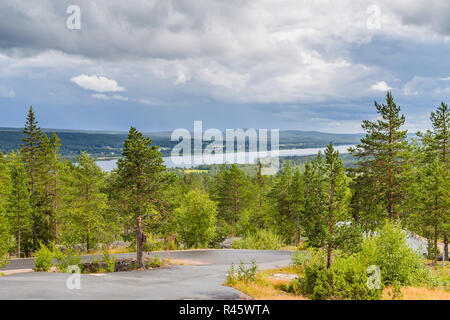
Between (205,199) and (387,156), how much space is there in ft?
63.9

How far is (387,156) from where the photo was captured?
106 ft

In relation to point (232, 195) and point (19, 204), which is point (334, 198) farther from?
Result: point (232, 195)

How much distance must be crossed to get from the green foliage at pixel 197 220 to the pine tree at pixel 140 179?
13.4 metres

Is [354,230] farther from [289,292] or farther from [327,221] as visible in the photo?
[289,292]

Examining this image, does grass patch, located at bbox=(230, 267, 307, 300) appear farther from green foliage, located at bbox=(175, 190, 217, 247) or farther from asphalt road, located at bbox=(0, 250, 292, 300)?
green foliage, located at bbox=(175, 190, 217, 247)

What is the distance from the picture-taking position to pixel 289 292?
610 inches

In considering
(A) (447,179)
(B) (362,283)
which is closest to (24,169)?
(B) (362,283)

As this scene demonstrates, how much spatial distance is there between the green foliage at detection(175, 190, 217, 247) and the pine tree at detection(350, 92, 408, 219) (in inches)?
670

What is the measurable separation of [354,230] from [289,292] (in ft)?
13.8

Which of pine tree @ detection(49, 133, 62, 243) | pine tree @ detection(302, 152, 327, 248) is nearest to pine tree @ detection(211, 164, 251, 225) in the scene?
pine tree @ detection(49, 133, 62, 243)

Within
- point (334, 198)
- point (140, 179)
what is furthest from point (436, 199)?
point (140, 179)

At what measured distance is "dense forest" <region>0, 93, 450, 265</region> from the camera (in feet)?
52.0

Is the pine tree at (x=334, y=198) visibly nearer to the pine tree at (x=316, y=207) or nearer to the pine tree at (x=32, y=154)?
the pine tree at (x=316, y=207)

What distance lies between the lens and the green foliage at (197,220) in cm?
3722
